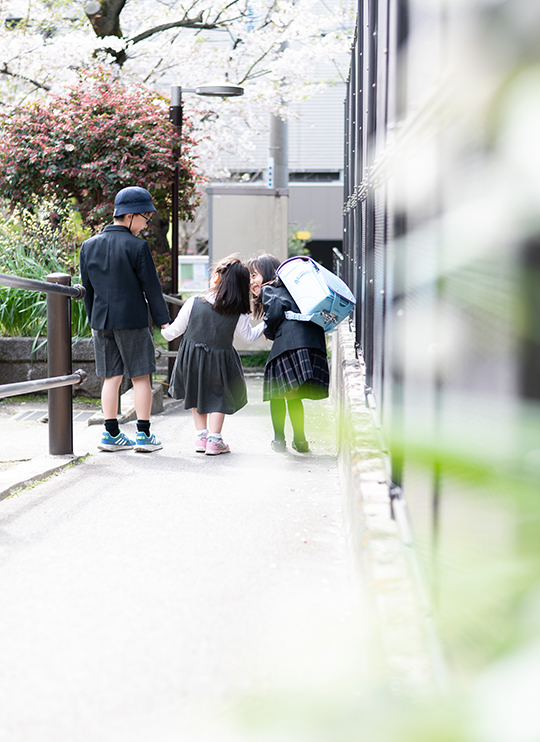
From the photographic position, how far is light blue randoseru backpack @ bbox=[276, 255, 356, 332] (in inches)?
179

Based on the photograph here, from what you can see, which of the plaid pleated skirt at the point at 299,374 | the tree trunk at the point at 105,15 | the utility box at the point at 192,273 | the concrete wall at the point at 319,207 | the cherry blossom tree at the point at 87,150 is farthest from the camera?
the concrete wall at the point at 319,207

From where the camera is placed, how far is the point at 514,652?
0.35 m

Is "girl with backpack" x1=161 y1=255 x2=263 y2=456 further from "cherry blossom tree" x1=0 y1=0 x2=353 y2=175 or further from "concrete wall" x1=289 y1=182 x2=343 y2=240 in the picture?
"concrete wall" x1=289 y1=182 x2=343 y2=240

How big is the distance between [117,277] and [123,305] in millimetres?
174

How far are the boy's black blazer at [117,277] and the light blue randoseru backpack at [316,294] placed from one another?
33.6 inches

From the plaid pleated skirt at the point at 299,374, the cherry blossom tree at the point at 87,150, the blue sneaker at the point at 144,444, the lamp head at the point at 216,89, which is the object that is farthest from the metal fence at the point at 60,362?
the lamp head at the point at 216,89

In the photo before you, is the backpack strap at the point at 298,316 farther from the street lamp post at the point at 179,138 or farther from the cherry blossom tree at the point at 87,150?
the cherry blossom tree at the point at 87,150

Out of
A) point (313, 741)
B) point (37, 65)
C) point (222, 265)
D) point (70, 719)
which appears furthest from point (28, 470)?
point (37, 65)

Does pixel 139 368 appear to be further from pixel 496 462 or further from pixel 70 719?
pixel 496 462

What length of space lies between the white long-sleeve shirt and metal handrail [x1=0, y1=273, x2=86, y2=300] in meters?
0.64

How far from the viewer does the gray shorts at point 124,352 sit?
15.0 feet

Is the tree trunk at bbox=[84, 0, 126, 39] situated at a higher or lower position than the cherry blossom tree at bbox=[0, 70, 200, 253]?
higher

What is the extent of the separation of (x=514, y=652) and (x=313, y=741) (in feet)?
0.36

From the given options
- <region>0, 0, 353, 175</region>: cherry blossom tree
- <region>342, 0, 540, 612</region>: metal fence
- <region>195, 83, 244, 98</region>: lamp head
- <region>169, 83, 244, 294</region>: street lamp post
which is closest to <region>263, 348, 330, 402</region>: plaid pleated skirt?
<region>342, 0, 540, 612</region>: metal fence
